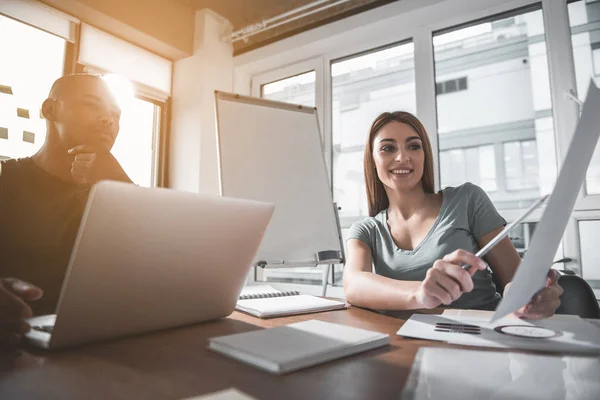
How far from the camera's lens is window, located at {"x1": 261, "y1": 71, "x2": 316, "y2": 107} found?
318 centimetres

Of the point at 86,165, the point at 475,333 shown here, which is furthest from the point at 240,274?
the point at 86,165

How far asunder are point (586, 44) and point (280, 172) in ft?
6.08

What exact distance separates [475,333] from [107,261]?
597 mm

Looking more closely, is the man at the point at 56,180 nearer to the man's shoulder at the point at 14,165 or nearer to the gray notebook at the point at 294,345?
the man's shoulder at the point at 14,165

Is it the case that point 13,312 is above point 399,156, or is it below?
below

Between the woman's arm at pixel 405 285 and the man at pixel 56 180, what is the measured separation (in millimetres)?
792

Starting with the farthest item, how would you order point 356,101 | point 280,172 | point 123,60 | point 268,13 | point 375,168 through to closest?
point 356,101 → point 268,13 → point 123,60 → point 280,172 → point 375,168

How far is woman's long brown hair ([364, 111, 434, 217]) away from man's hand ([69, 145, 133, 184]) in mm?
936

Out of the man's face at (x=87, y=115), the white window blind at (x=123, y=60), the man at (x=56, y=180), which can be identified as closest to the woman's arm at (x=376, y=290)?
the man at (x=56, y=180)

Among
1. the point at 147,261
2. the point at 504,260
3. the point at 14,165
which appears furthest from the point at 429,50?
the point at 147,261

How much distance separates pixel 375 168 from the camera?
1.49m

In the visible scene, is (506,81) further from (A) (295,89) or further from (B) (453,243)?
(B) (453,243)

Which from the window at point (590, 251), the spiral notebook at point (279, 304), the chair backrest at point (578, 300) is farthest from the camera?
the window at point (590, 251)

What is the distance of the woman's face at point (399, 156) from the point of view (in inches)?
53.5
